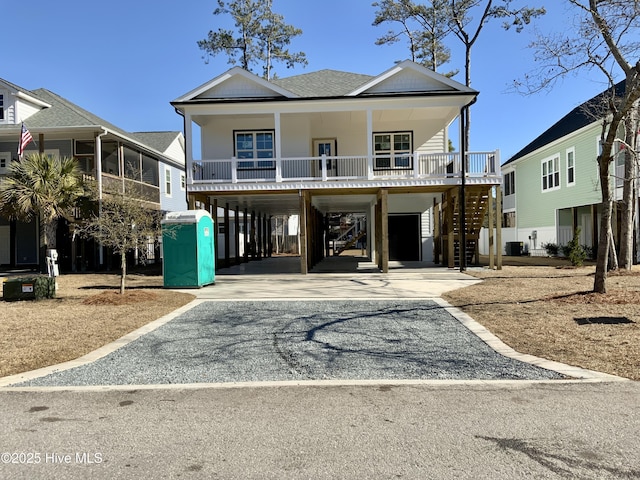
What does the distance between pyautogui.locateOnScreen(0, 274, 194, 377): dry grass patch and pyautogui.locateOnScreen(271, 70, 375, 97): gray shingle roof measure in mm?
10046

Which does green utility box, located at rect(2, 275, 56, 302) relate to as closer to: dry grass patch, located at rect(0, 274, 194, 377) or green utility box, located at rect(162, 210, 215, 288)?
dry grass patch, located at rect(0, 274, 194, 377)

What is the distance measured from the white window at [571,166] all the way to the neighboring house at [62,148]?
20.1 meters

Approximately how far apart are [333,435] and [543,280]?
1203 cm

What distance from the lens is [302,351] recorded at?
657 centimetres

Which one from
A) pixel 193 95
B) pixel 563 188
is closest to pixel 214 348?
pixel 193 95

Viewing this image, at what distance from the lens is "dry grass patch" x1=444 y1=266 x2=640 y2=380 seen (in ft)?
19.9

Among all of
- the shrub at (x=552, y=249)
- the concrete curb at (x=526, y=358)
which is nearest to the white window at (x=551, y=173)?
the shrub at (x=552, y=249)

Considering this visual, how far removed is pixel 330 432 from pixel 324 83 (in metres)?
18.6

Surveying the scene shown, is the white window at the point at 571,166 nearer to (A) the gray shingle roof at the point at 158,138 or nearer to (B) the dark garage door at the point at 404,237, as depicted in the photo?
(B) the dark garage door at the point at 404,237

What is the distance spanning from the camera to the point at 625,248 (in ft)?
53.3

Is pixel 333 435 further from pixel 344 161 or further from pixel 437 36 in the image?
pixel 437 36

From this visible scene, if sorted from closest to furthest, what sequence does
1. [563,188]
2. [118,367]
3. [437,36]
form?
[118,367], [563,188], [437,36]

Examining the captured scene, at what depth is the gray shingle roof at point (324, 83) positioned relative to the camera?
18859 millimetres

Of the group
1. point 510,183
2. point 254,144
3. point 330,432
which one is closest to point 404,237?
point 254,144
